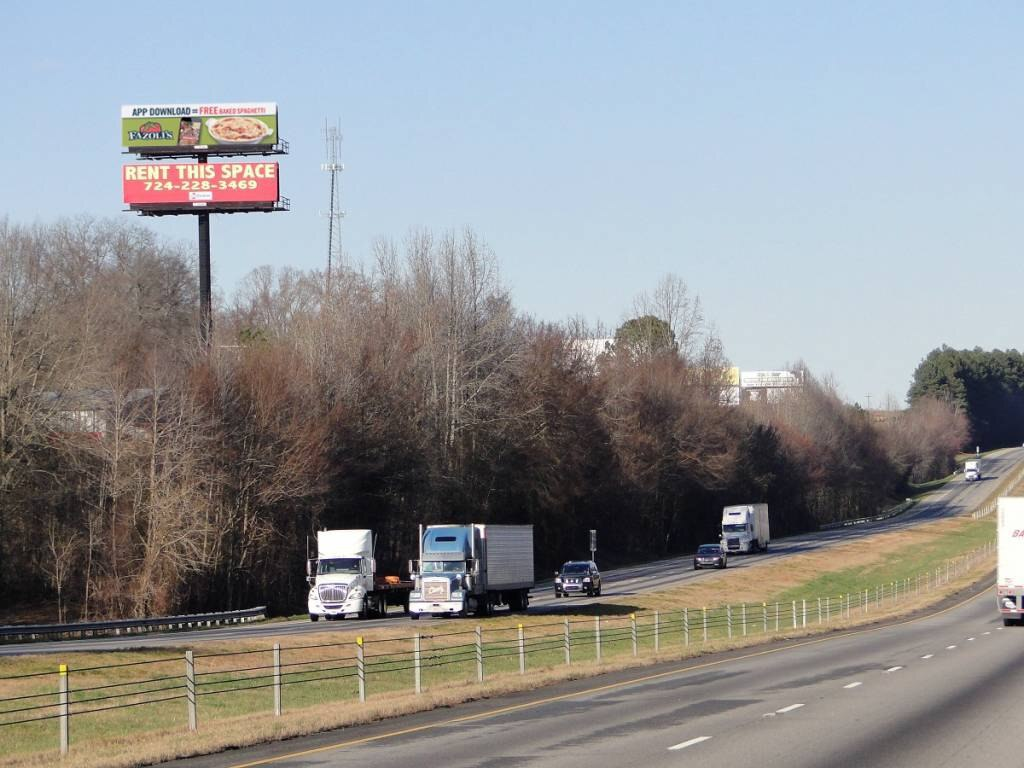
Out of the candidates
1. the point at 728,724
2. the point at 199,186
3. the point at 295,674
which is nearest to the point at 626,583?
the point at 199,186

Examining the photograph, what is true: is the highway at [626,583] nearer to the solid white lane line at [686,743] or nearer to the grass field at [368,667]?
the grass field at [368,667]

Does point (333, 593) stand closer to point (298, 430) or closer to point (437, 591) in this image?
point (437, 591)

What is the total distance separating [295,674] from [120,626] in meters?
24.9

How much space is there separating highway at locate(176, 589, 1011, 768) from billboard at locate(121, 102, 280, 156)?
2440 inches

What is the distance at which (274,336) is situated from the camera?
279 feet

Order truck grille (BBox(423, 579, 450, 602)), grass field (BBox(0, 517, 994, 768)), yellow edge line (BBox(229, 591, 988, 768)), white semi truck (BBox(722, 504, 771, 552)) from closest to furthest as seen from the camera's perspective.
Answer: yellow edge line (BBox(229, 591, 988, 768)), grass field (BBox(0, 517, 994, 768)), truck grille (BBox(423, 579, 450, 602)), white semi truck (BBox(722, 504, 771, 552))

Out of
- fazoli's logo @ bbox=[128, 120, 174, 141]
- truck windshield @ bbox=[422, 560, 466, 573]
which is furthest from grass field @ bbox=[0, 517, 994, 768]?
fazoli's logo @ bbox=[128, 120, 174, 141]

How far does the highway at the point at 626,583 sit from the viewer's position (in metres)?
42.7

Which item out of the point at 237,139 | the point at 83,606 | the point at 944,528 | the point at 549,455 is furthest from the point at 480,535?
the point at 944,528

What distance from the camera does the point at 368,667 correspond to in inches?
1435

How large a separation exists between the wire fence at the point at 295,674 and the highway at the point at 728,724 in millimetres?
2727

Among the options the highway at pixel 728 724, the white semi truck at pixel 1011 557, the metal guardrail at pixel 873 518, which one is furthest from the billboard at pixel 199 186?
the metal guardrail at pixel 873 518

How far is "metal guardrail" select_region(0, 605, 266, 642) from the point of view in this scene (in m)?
44.9

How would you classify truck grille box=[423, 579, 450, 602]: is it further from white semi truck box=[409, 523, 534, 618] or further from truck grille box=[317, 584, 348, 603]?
truck grille box=[317, 584, 348, 603]
